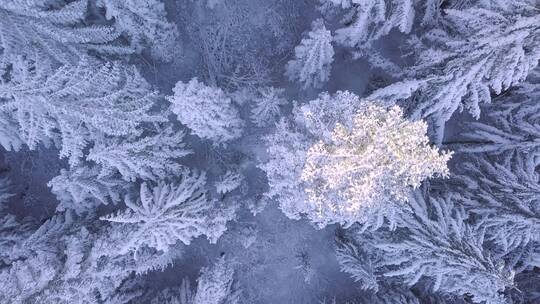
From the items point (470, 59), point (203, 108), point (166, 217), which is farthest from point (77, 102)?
point (470, 59)

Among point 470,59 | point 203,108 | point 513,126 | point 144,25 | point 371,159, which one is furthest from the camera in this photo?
point 513,126

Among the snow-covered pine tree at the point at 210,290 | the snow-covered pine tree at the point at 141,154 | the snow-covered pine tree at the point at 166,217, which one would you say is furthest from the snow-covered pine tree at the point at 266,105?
the snow-covered pine tree at the point at 210,290

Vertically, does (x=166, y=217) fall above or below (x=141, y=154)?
below

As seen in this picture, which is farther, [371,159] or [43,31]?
[43,31]

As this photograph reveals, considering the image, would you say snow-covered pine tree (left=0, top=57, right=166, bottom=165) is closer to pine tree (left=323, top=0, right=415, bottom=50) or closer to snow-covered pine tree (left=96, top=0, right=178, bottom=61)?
snow-covered pine tree (left=96, top=0, right=178, bottom=61)

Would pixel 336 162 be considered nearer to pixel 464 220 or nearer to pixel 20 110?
pixel 464 220

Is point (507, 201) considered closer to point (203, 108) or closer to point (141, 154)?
point (203, 108)

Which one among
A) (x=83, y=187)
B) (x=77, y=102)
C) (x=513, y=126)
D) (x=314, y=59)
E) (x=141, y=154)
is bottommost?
(x=513, y=126)
